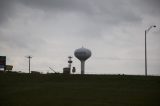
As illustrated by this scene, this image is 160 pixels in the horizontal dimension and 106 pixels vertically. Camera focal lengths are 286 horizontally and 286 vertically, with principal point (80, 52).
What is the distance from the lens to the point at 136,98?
22.6 metres

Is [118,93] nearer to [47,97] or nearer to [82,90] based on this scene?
[82,90]

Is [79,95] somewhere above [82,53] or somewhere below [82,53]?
below

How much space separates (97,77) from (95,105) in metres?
16.4

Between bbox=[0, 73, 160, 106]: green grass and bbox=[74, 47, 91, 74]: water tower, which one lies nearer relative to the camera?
bbox=[0, 73, 160, 106]: green grass

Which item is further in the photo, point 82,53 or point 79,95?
point 82,53

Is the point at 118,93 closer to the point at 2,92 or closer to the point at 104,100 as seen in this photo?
the point at 104,100

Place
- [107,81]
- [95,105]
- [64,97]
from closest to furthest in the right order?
[95,105] → [64,97] → [107,81]

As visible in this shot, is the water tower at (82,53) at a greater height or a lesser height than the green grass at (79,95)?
greater

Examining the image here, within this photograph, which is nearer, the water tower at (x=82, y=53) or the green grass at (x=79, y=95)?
the green grass at (x=79, y=95)

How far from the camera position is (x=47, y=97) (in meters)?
24.2

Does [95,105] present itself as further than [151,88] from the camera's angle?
No

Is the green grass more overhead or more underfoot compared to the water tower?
more underfoot

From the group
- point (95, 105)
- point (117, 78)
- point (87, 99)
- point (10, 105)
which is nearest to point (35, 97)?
point (10, 105)

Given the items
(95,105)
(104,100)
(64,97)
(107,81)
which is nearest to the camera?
(95,105)
